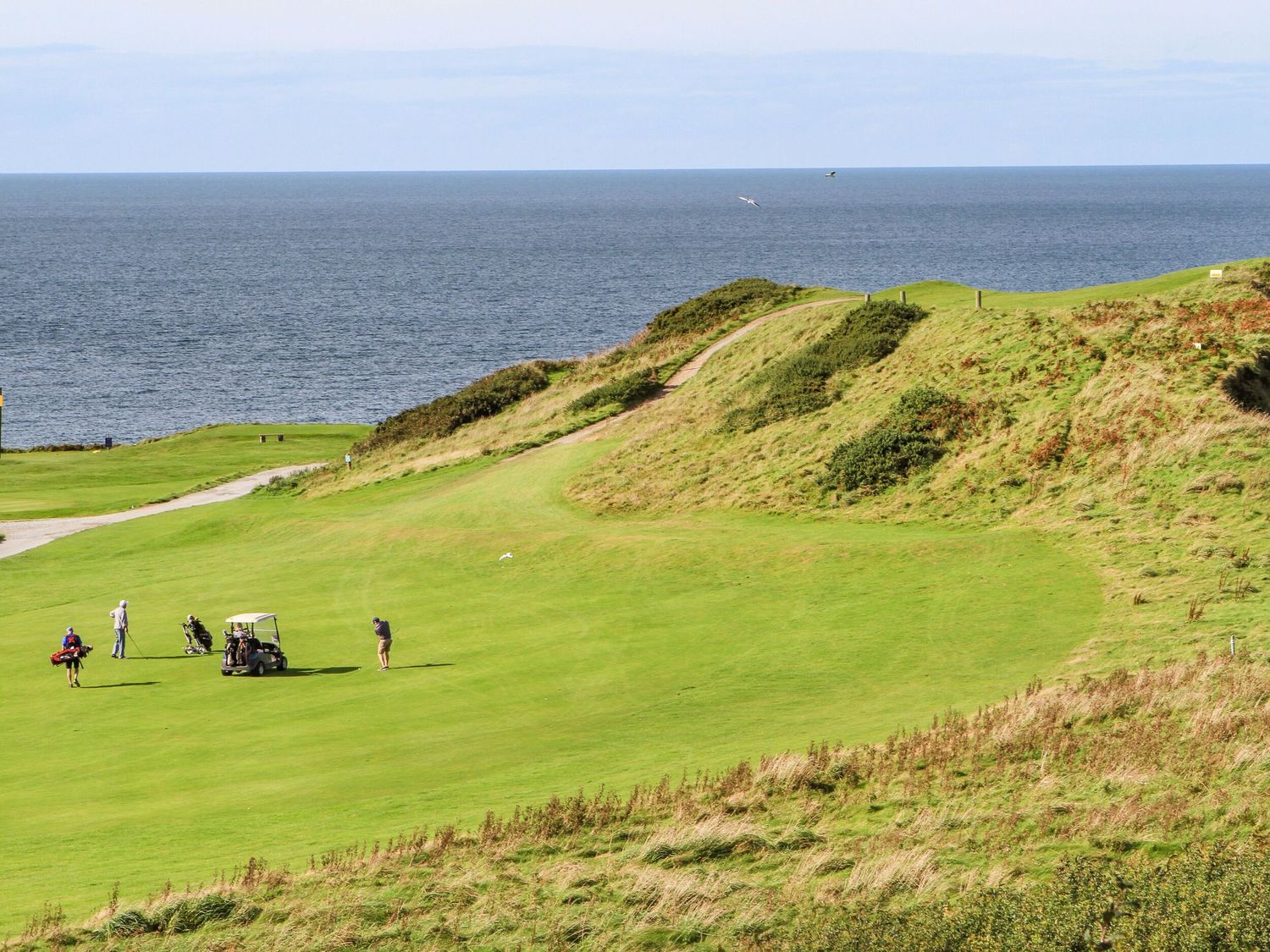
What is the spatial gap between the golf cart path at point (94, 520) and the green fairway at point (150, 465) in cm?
130

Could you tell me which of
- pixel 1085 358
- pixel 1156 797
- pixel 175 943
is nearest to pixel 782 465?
pixel 1085 358

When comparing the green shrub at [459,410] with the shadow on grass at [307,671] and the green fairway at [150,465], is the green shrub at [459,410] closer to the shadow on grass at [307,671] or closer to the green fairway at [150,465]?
the green fairway at [150,465]

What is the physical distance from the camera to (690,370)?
67.7m

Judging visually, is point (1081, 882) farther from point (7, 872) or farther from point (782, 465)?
point (782, 465)

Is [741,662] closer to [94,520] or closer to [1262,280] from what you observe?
[1262,280]

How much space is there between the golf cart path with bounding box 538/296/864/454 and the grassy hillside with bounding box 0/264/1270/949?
2969mm

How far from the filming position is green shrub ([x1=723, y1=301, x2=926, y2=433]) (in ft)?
176

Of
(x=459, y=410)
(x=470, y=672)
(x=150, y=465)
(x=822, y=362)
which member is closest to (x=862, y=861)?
(x=470, y=672)

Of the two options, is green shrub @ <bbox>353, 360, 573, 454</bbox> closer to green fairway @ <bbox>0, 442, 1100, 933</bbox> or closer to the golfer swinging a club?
green fairway @ <bbox>0, 442, 1100, 933</bbox>

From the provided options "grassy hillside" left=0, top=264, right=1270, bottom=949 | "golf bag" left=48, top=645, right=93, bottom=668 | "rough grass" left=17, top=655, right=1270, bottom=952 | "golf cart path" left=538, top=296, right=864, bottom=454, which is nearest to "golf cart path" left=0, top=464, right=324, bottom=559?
"grassy hillside" left=0, top=264, right=1270, bottom=949

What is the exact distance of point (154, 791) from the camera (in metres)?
21.5

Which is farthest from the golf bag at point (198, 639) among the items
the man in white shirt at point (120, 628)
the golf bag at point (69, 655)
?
the golf bag at point (69, 655)

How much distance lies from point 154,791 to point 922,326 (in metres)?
42.6

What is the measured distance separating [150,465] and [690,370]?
109ft
